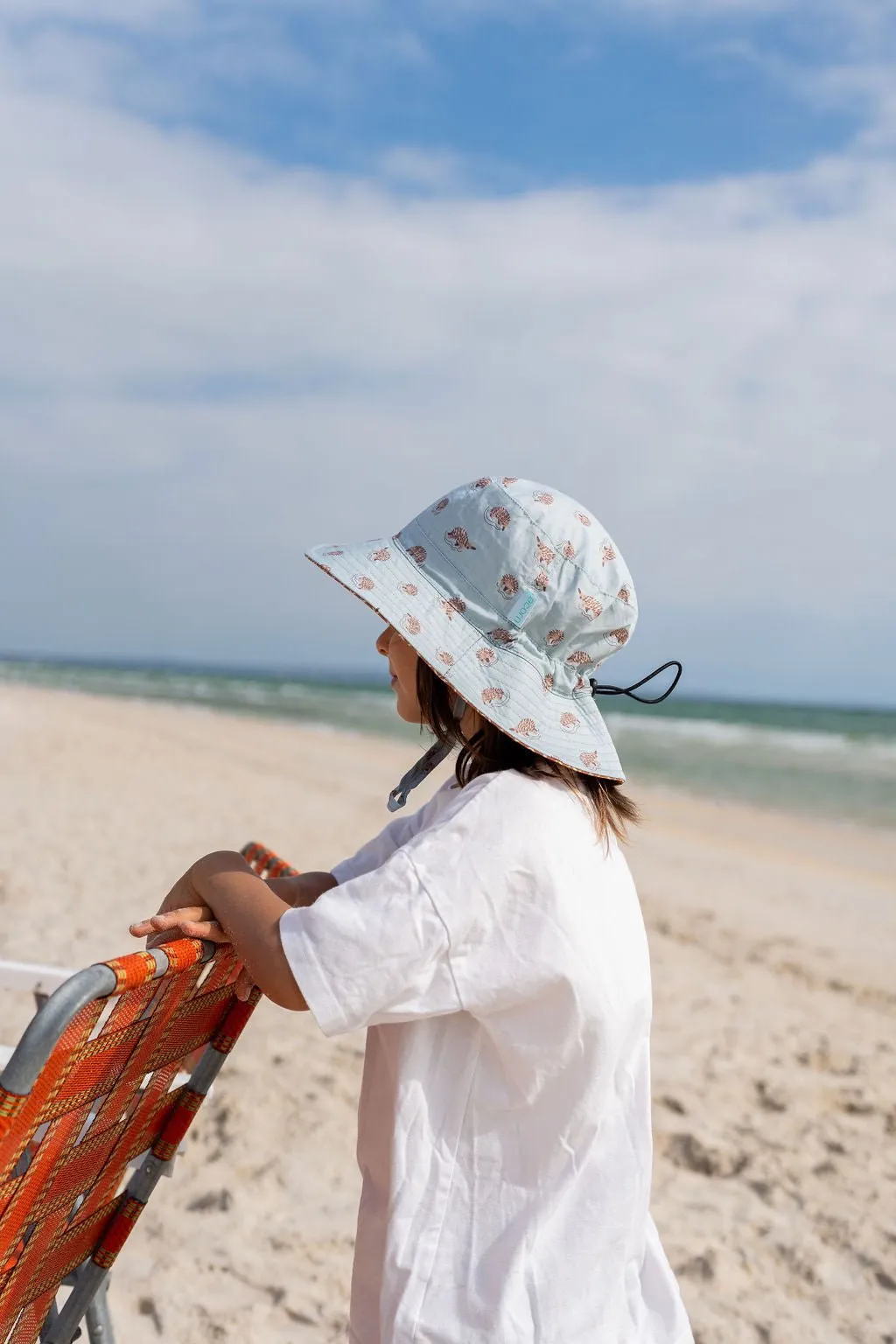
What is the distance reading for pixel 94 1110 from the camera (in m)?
1.36

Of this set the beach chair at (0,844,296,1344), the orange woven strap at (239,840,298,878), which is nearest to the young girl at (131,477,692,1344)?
the beach chair at (0,844,296,1344)

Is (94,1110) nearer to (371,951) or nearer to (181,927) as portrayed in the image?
(181,927)

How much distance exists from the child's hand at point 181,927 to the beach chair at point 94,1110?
0.02 metres

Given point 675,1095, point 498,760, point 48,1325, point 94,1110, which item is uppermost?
point 498,760

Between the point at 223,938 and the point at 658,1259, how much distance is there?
0.75m

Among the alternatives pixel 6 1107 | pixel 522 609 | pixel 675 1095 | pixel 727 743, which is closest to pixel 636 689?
pixel 522 609

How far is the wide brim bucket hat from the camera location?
1.56m

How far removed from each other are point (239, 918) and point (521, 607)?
521 mm

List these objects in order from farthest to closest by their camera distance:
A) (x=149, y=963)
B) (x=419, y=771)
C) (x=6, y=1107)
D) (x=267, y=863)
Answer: (x=267, y=863), (x=419, y=771), (x=149, y=963), (x=6, y=1107)

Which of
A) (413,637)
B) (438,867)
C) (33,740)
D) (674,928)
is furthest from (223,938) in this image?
(33,740)

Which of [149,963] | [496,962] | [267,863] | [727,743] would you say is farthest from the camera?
[727,743]

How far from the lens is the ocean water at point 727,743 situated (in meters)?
15.8

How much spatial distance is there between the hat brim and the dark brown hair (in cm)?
3

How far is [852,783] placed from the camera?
Answer: 18.0 m
